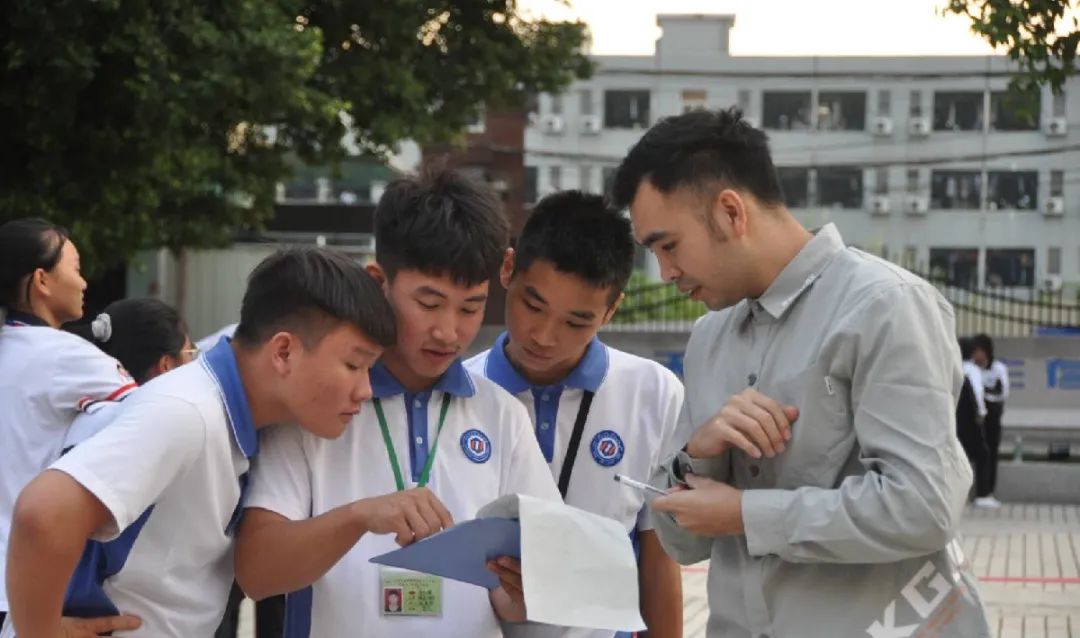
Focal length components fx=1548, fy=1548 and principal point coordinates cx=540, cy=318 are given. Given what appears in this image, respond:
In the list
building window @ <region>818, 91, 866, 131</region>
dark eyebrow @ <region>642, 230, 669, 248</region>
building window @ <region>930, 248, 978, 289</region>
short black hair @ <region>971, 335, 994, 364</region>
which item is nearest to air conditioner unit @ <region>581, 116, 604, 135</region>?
building window @ <region>818, 91, 866, 131</region>

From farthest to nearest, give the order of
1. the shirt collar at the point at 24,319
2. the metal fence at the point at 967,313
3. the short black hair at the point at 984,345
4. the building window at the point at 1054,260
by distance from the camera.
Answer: the building window at the point at 1054,260, the metal fence at the point at 967,313, the short black hair at the point at 984,345, the shirt collar at the point at 24,319

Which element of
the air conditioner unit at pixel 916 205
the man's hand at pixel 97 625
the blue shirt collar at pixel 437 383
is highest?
the blue shirt collar at pixel 437 383

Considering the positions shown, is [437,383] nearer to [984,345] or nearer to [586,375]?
[586,375]

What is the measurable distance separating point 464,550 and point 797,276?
0.73 m

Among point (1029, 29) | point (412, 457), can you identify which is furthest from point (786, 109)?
point (412, 457)

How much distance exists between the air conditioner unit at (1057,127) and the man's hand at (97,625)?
39.4 m

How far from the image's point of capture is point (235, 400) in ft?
9.08

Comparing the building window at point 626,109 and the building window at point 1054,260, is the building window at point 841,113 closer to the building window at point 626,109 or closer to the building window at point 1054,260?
the building window at point 626,109

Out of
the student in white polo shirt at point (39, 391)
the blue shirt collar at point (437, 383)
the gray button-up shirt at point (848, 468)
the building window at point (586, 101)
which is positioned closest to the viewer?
the gray button-up shirt at point (848, 468)

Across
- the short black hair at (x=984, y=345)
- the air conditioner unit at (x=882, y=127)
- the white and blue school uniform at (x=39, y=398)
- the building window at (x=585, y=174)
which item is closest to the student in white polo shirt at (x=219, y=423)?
the white and blue school uniform at (x=39, y=398)

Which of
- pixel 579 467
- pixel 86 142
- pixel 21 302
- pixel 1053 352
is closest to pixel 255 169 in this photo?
pixel 86 142

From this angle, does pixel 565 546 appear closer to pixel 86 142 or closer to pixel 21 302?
pixel 21 302

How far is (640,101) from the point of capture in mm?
42125

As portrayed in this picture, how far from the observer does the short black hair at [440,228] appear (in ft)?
9.72
